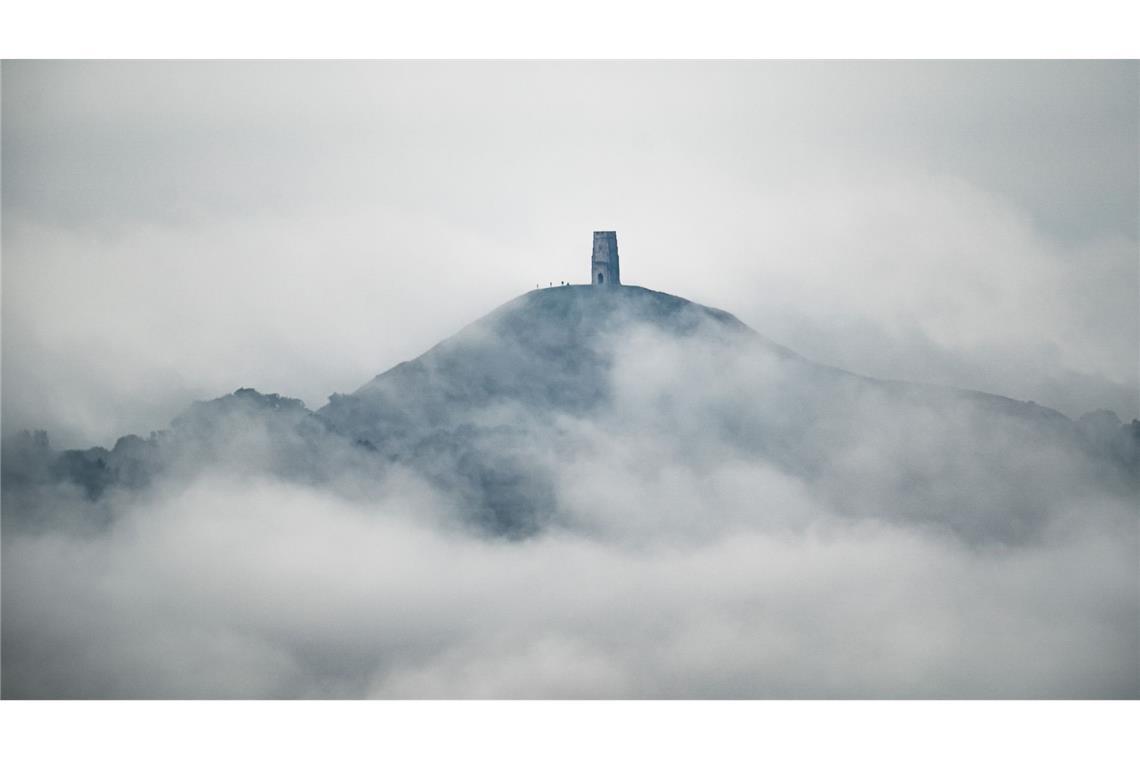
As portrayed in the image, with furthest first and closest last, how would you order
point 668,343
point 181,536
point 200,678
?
1. point 668,343
2. point 181,536
3. point 200,678

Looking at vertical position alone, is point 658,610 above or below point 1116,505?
below

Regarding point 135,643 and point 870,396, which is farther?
point 870,396

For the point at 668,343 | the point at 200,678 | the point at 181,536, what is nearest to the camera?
the point at 200,678

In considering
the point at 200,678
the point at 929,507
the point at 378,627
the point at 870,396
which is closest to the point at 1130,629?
the point at 929,507

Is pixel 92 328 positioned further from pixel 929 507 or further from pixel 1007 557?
pixel 1007 557

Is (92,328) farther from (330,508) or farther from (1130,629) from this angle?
(1130,629)

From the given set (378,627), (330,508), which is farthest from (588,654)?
(330,508)

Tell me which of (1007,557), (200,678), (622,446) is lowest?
(200,678)
